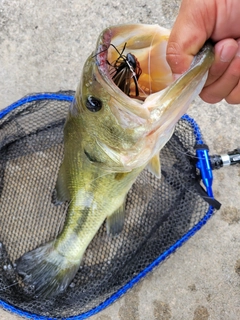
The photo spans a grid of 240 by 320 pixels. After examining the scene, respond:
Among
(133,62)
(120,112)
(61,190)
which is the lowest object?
(61,190)

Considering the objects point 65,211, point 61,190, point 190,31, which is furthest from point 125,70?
point 65,211

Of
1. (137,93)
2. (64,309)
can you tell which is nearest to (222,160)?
(137,93)

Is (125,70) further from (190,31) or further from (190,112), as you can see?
(190,112)

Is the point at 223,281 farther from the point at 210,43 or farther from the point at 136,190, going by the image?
the point at 210,43

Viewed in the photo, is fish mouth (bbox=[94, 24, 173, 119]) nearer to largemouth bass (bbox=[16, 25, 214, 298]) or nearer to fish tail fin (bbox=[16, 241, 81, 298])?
largemouth bass (bbox=[16, 25, 214, 298])

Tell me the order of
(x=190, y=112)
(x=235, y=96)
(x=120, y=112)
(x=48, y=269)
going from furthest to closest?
1. (x=190, y=112)
2. (x=48, y=269)
3. (x=235, y=96)
4. (x=120, y=112)

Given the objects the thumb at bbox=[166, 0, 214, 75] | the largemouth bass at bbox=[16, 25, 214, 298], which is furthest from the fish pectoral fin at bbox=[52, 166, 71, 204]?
the thumb at bbox=[166, 0, 214, 75]
